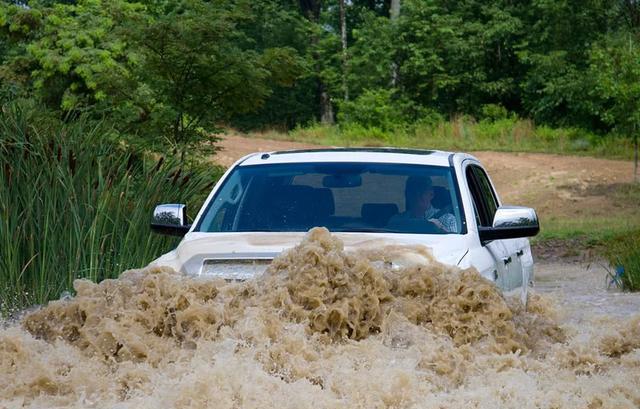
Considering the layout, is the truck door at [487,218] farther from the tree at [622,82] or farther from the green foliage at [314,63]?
the tree at [622,82]

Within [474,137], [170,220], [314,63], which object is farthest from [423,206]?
[474,137]

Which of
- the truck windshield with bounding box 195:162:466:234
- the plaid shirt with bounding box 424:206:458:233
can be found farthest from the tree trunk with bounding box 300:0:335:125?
the plaid shirt with bounding box 424:206:458:233

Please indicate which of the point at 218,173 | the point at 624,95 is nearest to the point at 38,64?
the point at 624,95

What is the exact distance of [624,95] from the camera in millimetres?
30250

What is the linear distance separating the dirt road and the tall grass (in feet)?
61.9

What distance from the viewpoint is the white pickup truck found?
7312mm

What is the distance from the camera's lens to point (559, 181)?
33.3 meters

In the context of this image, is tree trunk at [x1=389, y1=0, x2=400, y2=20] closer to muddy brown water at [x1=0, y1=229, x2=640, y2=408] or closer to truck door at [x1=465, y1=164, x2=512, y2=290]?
truck door at [x1=465, y1=164, x2=512, y2=290]

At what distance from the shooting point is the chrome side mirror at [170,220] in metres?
8.04

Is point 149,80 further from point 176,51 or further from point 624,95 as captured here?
point 624,95

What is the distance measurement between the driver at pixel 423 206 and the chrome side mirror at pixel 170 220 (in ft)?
4.38

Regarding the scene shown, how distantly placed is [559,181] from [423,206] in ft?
85.2

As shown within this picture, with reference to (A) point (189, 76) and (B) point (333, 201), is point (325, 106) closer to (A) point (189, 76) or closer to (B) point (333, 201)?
(A) point (189, 76)

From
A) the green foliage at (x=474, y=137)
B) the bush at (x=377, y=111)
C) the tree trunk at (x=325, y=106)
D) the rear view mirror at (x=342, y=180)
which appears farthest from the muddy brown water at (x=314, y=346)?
the tree trunk at (x=325, y=106)
